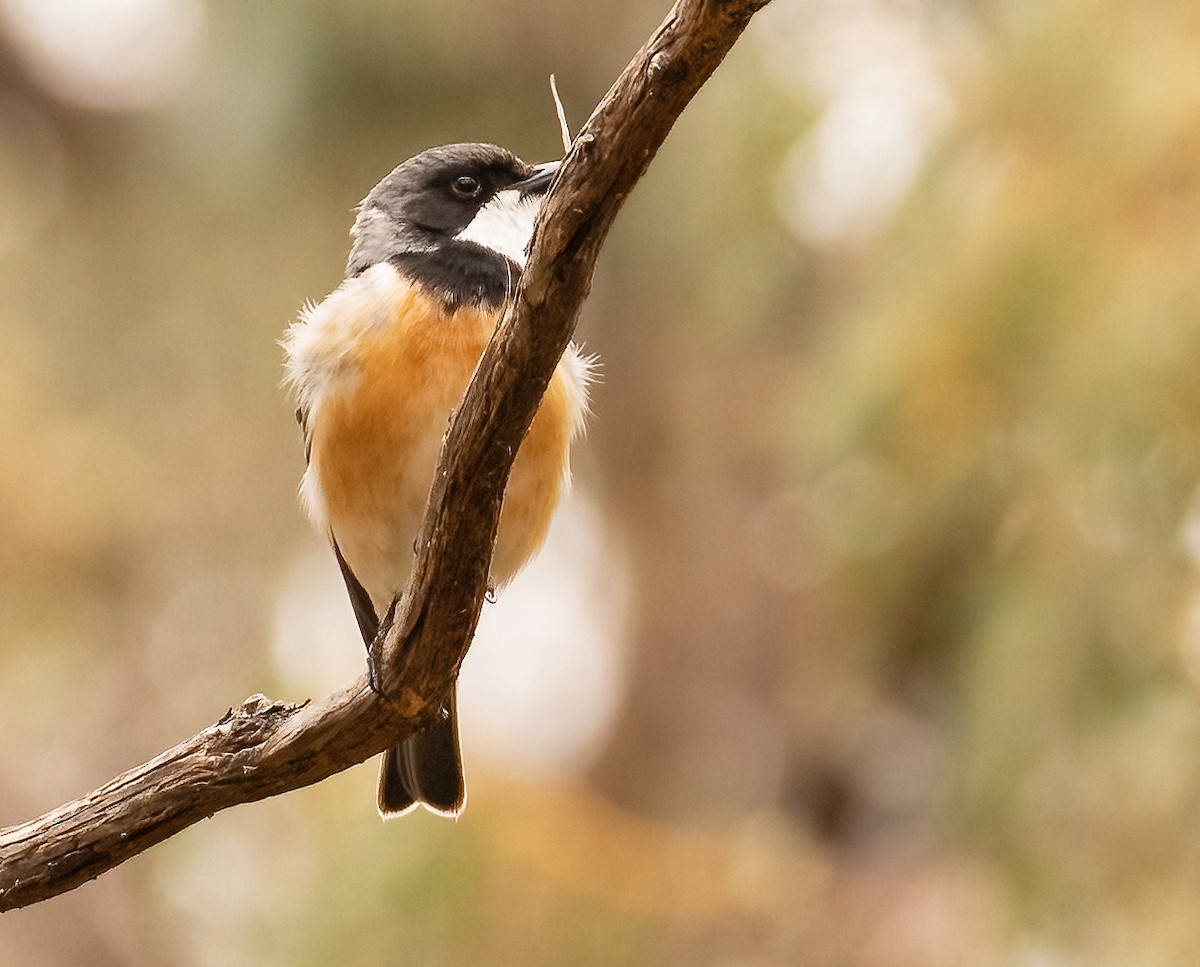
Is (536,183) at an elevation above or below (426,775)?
above

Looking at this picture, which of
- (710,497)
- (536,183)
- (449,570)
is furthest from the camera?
(710,497)

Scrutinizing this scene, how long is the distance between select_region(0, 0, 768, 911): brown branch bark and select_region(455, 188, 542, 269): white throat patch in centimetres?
113

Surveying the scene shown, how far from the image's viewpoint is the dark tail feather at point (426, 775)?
379 cm

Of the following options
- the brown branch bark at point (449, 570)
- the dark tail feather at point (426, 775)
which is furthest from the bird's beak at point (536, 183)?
the brown branch bark at point (449, 570)

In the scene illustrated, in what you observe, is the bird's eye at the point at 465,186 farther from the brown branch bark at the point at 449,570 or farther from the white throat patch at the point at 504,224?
the brown branch bark at the point at 449,570

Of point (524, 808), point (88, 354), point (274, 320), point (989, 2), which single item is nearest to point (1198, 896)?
point (524, 808)

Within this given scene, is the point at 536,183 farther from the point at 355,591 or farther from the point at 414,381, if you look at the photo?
the point at 355,591

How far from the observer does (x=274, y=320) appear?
8.88m

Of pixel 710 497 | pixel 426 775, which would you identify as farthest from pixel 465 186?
pixel 710 497

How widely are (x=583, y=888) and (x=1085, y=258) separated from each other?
112 inches

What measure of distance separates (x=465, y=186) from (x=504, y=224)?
202 millimetres

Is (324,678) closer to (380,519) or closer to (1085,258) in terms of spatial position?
(380,519)

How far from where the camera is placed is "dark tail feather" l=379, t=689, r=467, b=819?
12.4ft

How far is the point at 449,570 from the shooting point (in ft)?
8.95
